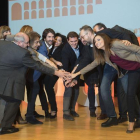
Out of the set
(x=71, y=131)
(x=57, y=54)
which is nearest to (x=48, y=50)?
(x=57, y=54)

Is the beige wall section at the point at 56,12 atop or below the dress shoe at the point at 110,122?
atop

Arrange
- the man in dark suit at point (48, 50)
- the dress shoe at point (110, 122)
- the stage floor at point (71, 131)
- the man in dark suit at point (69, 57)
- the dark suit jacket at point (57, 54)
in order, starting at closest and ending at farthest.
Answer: the stage floor at point (71, 131) → the dress shoe at point (110, 122) → the man in dark suit at point (48, 50) → the man in dark suit at point (69, 57) → the dark suit jacket at point (57, 54)

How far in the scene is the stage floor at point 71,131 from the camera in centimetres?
293

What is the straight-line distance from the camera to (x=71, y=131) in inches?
126

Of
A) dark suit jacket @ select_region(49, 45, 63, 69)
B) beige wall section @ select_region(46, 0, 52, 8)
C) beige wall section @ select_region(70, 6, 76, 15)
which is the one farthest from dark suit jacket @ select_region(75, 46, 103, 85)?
beige wall section @ select_region(46, 0, 52, 8)

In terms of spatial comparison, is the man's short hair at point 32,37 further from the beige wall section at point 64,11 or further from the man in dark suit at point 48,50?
the beige wall section at point 64,11

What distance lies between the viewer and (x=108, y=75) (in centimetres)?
356

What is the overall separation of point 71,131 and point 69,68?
118cm

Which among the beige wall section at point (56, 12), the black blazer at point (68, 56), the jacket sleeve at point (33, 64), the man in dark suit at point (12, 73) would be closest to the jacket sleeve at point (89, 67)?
the black blazer at point (68, 56)

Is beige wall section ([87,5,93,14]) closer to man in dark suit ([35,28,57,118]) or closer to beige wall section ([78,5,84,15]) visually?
beige wall section ([78,5,84,15])

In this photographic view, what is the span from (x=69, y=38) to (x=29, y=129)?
4.43 feet

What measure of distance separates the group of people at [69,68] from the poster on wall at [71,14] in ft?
5.29

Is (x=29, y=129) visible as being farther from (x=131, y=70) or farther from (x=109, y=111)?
(x=131, y=70)

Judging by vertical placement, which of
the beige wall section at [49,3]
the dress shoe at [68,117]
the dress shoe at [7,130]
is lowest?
the dress shoe at [7,130]
